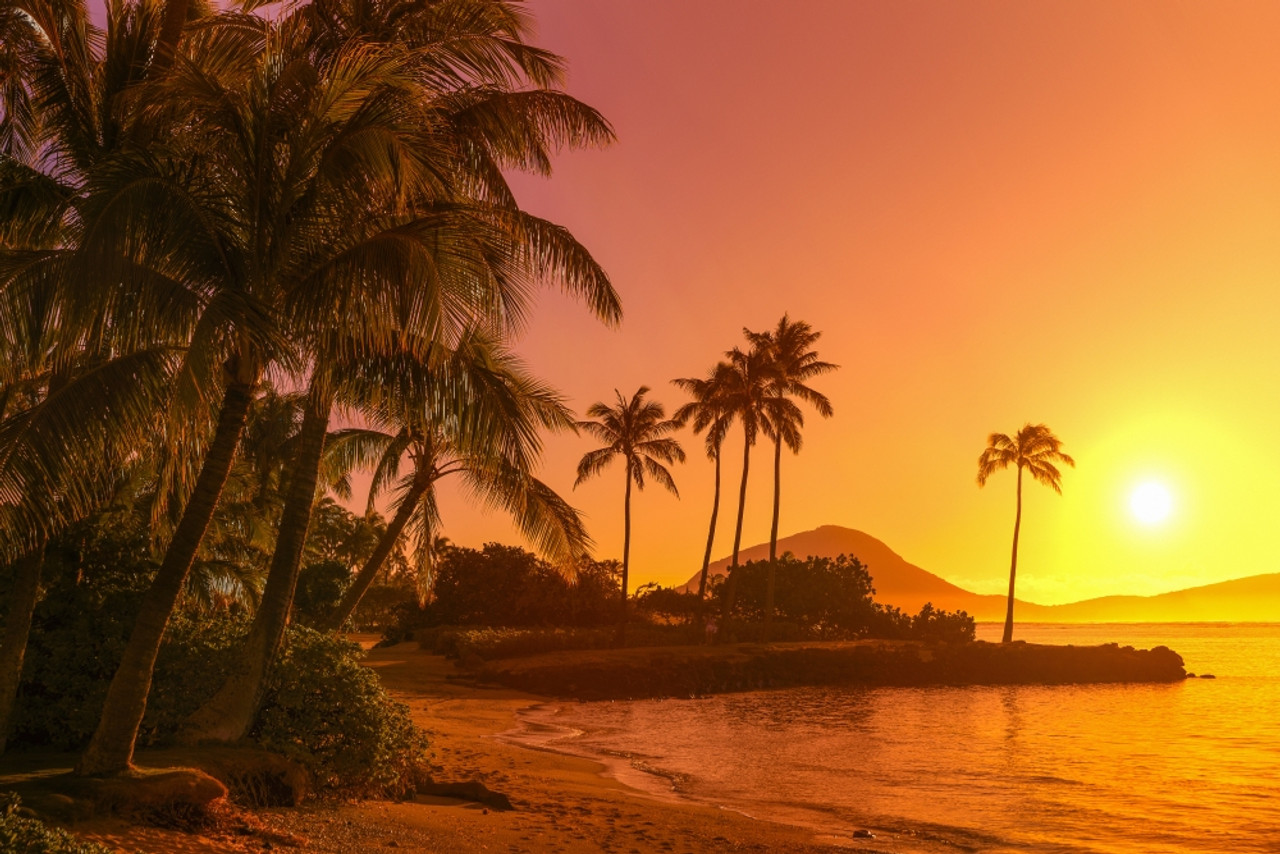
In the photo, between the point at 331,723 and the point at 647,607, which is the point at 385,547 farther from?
the point at 647,607

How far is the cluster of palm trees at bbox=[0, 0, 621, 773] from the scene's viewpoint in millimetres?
10078

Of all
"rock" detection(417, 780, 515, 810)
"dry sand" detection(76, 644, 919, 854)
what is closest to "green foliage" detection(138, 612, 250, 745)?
"dry sand" detection(76, 644, 919, 854)

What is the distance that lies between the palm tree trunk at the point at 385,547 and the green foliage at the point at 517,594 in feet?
161

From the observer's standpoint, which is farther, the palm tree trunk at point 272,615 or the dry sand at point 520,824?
the palm tree trunk at point 272,615

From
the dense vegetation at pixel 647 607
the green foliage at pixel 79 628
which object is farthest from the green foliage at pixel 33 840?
the dense vegetation at pixel 647 607

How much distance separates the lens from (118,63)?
13.2 m

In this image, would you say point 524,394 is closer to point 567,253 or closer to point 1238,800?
point 567,253

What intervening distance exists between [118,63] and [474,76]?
4774 millimetres

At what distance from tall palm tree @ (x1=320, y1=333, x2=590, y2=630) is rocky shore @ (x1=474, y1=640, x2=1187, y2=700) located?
27.1m

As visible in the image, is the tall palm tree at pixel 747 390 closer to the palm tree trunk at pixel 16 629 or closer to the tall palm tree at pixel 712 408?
the tall palm tree at pixel 712 408

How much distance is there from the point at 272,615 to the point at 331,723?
1.72 m

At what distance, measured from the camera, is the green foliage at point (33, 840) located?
21.7 ft

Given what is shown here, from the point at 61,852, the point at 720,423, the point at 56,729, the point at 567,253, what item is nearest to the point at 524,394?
the point at 567,253

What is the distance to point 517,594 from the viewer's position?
6888cm
